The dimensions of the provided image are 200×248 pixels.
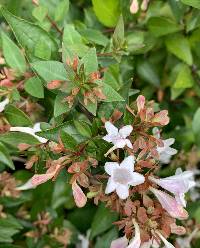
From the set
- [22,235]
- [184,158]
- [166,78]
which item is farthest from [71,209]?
[166,78]

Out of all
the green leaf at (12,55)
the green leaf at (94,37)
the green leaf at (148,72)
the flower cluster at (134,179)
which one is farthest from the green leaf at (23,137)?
the green leaf at (148,72)

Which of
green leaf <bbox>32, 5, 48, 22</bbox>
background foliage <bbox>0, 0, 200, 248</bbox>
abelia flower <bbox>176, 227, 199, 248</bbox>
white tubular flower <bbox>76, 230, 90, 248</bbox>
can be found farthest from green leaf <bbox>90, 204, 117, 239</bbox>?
green leaf <bbox>32, 5, 48, 22</bbox>

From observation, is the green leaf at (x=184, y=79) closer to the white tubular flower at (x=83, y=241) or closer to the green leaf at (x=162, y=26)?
the green leaf at (x=162, y=26)

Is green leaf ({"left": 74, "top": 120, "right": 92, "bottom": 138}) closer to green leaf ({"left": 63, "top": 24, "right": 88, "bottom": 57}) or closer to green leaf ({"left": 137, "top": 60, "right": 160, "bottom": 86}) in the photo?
green leaf ({"left": 63, "top": 24, "right": 88, "bottom": 57})

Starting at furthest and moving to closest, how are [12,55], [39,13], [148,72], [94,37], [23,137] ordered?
[148,72] < [94,37] < [39,13] < [12,55] < [23,137]

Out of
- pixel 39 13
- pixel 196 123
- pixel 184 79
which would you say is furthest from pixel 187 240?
pixel 39 13

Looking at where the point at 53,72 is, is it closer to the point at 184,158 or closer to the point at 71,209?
the point at 184,158

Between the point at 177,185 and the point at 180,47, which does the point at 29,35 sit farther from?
the point at 180,47
